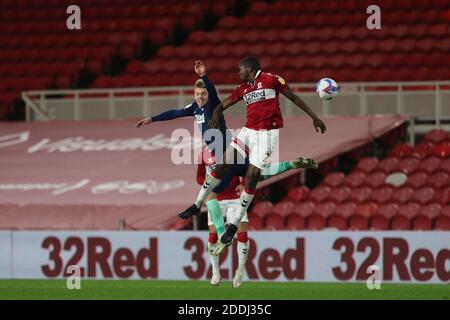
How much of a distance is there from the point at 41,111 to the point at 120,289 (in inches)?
401

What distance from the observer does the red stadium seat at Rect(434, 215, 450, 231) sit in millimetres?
21656

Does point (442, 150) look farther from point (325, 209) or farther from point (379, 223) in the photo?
point (325, 209)

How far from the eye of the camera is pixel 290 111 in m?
25.2

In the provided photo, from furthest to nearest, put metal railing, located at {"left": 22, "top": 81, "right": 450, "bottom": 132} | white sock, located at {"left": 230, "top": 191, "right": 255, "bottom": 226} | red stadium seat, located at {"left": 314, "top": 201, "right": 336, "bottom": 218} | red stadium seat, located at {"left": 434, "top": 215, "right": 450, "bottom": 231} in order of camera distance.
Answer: metal railing, located at {"left": 22, "top": 81, "right": 450, "bottom": 132} < red stadium seat, located at {"left": 314, "top": 201, "right": 336, "bottom": 218} < red stadium seat, located at {"left": 434, "top": 215, "right": 450, "bottom": 231} < white sock, located at {"left": 230, "top": 191, "right": 255, "bottom": 226}

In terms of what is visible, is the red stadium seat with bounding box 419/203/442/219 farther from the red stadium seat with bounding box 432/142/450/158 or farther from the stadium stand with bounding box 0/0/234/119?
the stadium stand with bounding box 0/0/234/119

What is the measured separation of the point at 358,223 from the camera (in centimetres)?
2255

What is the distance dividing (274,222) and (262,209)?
0.38 metres

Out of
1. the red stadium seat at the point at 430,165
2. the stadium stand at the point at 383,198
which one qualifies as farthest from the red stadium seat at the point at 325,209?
the red stadium seat at the point at 430,165

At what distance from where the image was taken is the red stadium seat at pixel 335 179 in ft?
78.2

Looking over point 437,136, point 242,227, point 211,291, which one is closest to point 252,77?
point 242,227

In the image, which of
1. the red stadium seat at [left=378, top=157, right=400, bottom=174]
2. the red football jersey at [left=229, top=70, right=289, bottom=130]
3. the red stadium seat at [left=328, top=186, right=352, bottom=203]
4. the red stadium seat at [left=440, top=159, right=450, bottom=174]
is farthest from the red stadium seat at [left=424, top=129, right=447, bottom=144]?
the red football jersey at [left=229, top=70, right=289, bottom=130]

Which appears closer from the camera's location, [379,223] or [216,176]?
[216,176]

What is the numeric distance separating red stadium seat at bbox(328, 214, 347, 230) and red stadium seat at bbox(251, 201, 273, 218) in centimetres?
114

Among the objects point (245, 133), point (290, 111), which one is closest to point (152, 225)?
point (290, 111)
